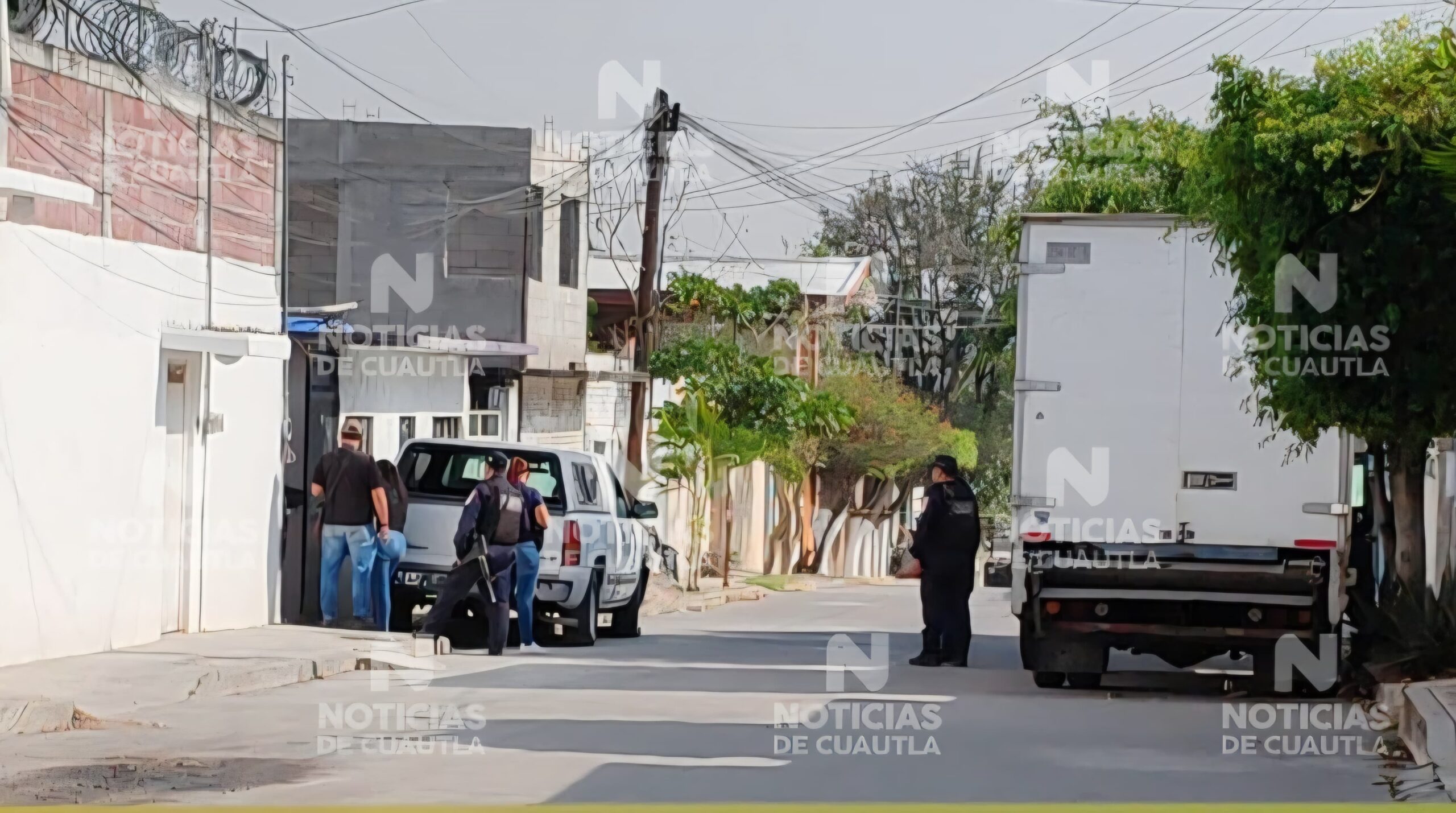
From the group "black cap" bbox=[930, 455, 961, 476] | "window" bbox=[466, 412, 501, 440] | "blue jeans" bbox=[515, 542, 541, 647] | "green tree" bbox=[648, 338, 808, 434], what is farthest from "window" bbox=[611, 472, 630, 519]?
"green tree" bbox=[648, 338, 808, 434]

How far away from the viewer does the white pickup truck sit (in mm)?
18266

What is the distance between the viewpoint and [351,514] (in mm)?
17578

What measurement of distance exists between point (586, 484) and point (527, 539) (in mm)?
2224

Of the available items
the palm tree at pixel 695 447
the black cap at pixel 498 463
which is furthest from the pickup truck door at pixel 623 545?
the palm tree at pixel 695 447

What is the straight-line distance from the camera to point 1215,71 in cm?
1370

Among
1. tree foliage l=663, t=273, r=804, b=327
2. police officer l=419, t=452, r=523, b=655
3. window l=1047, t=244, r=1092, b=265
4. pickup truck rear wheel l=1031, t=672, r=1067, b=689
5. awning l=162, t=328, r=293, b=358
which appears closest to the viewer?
window l=1047, t=244, r=1092, b=265

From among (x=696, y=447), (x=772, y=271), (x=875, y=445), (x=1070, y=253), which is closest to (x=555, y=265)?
(x=696, y=447)

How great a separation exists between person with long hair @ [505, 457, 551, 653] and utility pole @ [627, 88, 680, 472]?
11.9 m

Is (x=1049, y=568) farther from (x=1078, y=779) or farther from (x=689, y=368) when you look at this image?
(x=689, y=368)

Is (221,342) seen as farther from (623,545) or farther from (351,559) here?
(623,545)

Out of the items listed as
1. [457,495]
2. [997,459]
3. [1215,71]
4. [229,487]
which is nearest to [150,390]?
[229,487]

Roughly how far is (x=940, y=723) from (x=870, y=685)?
2679mm

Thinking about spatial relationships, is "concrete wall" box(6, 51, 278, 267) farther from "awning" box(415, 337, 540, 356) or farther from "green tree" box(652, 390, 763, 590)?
"green tree" box(652, 390, 763, 590)

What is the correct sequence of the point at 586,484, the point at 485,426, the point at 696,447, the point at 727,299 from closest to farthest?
1. the point at 586,484
2. the point at 485,426
3. the point at 696,447
4. the point at 727,299
